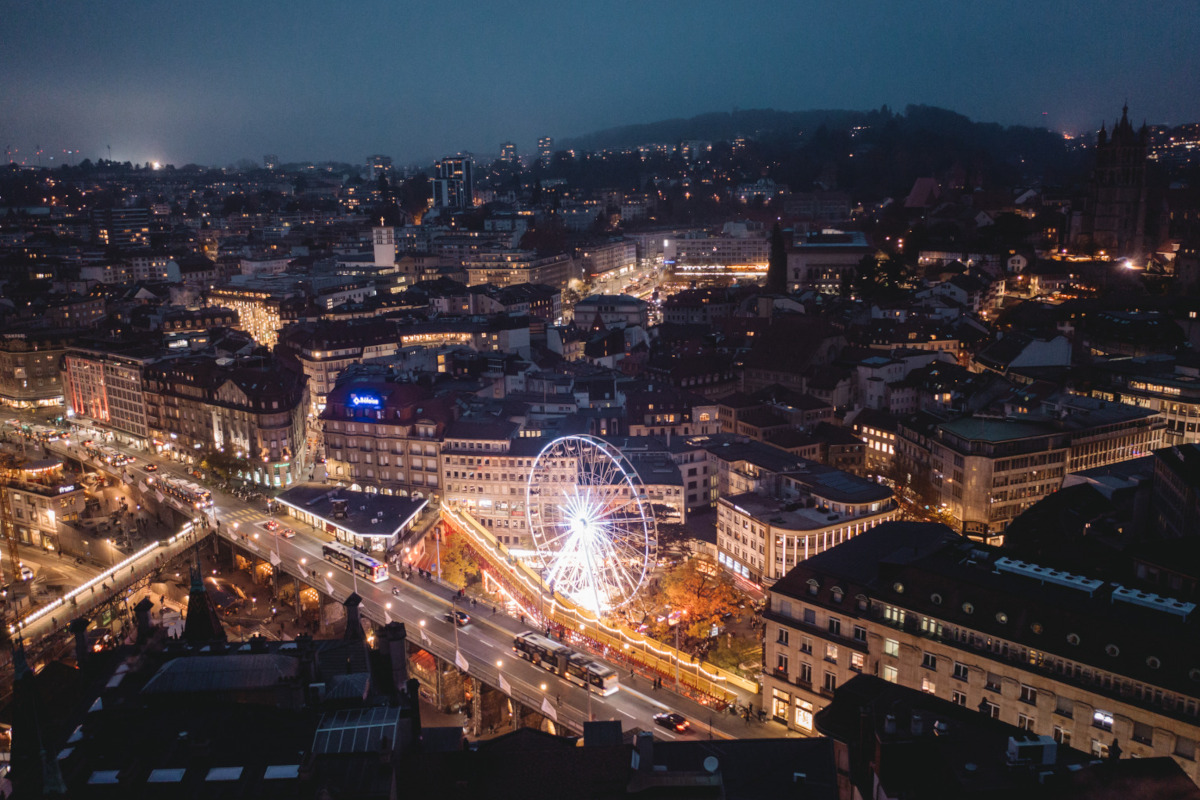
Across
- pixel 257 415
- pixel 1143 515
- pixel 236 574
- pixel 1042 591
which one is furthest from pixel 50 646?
pixel 1143 515

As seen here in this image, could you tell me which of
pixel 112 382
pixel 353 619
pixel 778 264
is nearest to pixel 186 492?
pixel 112 382

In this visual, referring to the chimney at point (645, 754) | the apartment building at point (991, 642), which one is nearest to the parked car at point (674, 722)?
the apartment building at point (991, 642)

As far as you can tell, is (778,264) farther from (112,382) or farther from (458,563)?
(112,382)

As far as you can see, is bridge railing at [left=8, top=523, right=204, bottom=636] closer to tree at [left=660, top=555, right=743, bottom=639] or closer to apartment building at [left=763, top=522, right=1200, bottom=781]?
tree at [left=660, top=555, right=743, bottom=639]

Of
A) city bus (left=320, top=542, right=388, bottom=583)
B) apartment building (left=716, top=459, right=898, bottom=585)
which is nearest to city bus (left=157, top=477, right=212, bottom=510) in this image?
city bus (left=320, top=542, right=388, bottom=583)

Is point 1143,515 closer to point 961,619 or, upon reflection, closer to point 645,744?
point 961,619

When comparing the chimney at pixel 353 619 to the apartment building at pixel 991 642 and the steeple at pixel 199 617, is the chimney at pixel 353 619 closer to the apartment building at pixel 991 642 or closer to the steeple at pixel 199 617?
the steeple at pixel 199 617

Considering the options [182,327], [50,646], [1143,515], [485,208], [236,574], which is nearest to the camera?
[1143,515]

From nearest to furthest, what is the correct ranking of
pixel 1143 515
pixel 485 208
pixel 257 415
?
pixel 1143 515
pixel 257 415
pixel 485 208
